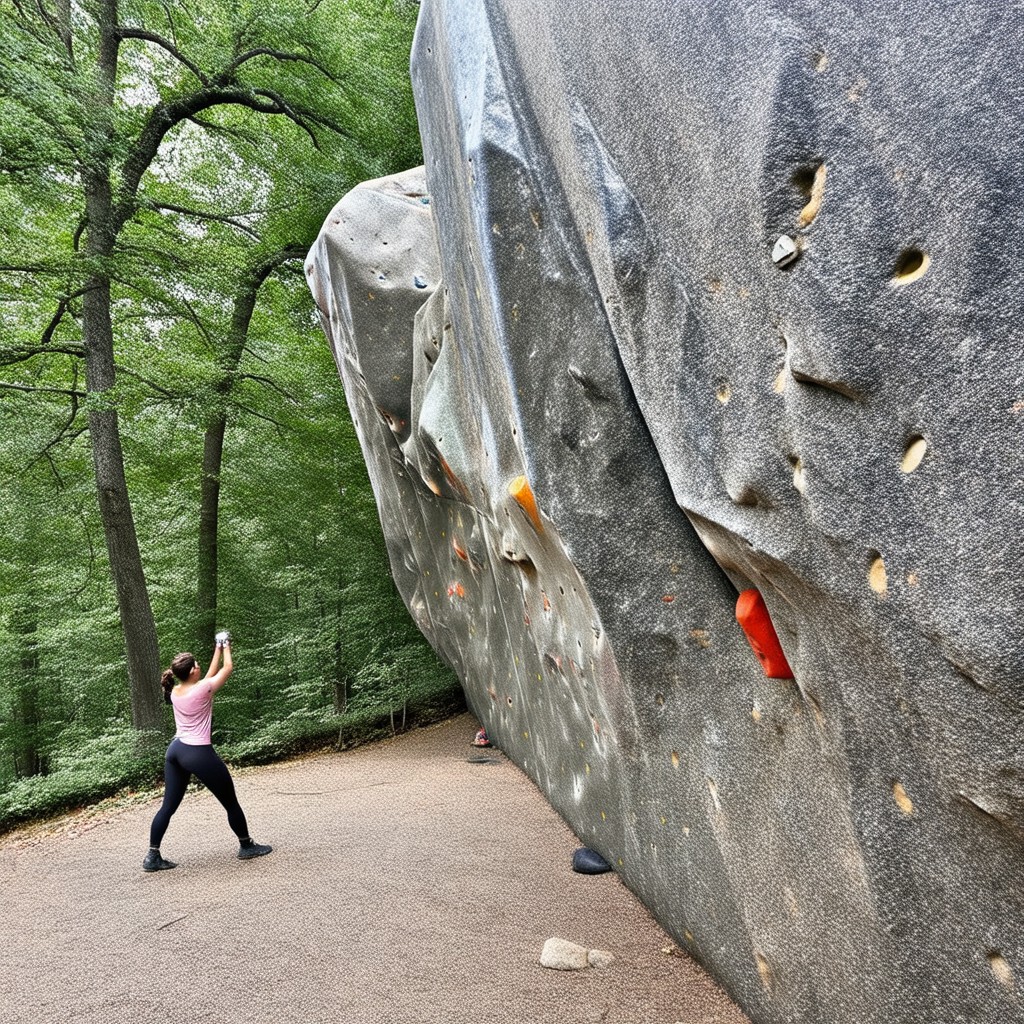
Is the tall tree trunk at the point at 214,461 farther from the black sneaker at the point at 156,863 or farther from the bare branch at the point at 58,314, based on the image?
the black sneaker at the point at 156,863

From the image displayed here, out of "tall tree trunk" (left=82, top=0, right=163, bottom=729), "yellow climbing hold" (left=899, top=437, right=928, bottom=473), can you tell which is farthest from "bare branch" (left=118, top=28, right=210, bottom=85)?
"yellow climbing hold" (left=899, top=437, right=928, bottom=473)

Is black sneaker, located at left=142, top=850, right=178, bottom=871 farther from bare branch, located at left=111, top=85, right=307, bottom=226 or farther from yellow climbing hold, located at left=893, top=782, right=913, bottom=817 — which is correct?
bare branch, located at left=111, top=85, right=307, bottom=226

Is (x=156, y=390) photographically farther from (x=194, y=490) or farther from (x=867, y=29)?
(x=867, y=29)

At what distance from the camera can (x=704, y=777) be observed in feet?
10.9

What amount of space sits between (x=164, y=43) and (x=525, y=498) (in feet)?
Answer: 30.1

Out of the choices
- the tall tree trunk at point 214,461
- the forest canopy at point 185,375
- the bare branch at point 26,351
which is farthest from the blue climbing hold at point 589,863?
the tall tree trunk at point 214,461

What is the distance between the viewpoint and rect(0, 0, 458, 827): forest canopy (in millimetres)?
8906

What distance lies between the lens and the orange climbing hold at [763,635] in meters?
2.70

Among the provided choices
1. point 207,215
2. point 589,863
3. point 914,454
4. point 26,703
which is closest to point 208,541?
point 207,215

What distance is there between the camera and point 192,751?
16.6 feet

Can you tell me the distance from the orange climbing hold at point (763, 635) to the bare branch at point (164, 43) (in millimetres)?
10162

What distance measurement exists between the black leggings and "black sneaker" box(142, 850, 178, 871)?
2.3 inches

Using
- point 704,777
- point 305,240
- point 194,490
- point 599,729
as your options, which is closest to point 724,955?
point 704,777

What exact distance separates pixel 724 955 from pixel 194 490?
12093 mm
